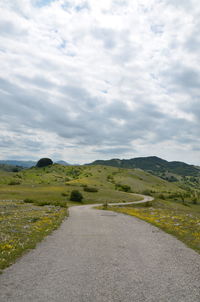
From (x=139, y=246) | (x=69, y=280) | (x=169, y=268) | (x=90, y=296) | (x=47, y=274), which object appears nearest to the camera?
(x=90, y=296)

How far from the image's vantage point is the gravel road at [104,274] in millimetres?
7219

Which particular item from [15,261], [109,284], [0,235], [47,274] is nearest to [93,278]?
[109,284]

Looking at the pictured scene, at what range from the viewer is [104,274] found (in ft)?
29.7

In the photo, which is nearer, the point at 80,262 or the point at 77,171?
the point at 80,262

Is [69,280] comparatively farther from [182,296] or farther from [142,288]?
[182,296]

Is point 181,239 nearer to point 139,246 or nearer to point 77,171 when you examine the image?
point 139,246

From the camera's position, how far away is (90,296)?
7.12 m

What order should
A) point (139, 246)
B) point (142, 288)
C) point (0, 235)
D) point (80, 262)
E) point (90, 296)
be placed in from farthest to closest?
point (0, 235) → point (139, 246) → point (80, 262) → point (142, 288) → point (90, 296)

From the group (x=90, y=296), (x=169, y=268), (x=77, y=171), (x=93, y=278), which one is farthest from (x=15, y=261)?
(x=77, y=171)

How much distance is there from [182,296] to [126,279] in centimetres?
221

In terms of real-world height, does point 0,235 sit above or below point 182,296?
below

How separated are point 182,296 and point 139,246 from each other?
660cm

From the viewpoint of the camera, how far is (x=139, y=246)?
13773mm

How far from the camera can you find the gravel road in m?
7.22
